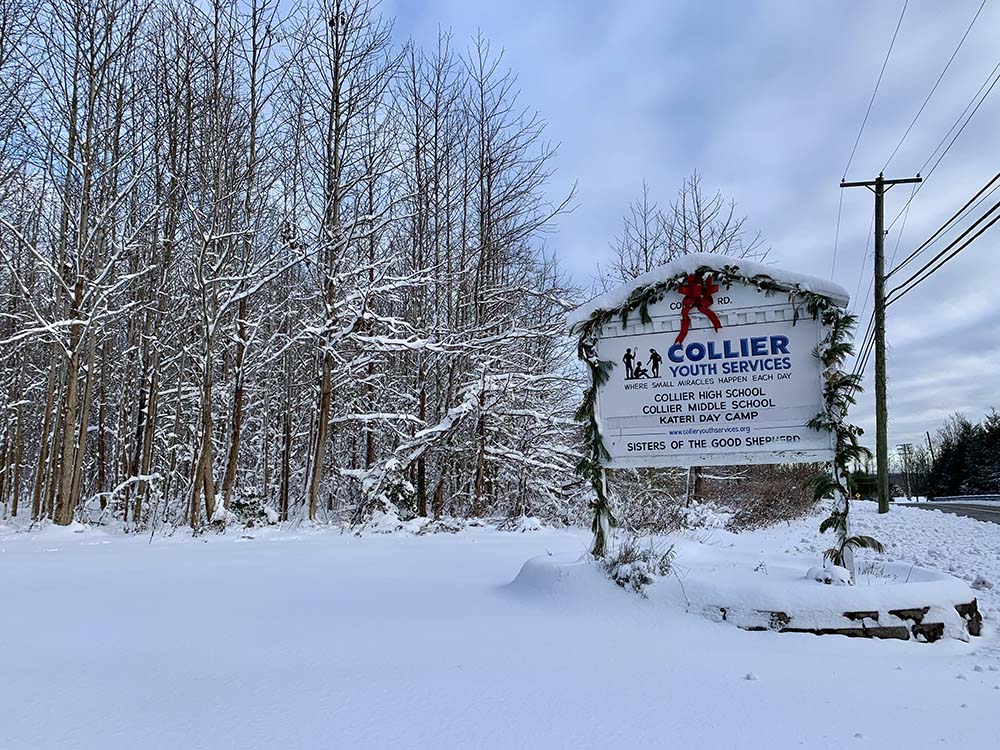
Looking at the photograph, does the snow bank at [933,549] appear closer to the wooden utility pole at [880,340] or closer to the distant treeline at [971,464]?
the wooden utility pole at [880,340]

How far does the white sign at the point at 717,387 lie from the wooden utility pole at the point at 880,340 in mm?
15531

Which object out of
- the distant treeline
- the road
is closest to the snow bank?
the road

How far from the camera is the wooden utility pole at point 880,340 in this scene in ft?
62.0

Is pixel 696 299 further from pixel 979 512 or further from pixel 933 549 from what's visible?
pixel 979 512

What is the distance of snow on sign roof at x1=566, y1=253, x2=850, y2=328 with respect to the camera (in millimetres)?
5227

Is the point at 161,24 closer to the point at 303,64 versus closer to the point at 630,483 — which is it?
the point at 303,64

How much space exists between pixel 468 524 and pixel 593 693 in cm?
977

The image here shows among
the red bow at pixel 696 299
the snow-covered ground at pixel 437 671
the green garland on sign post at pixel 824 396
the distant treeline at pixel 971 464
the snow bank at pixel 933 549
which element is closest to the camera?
the snow-covered ground at pixel 437 671

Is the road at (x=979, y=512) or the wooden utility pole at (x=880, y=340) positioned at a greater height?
the wooden utility pole at (x=880, y=340)

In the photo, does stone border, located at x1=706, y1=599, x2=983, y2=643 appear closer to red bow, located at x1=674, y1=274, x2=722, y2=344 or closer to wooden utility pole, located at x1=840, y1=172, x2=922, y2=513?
red bow, located at x1=674, y1=274, x2=722, y2=344


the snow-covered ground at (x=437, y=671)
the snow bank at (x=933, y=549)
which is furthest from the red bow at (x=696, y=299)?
the snow bank at (x=933, y=549)

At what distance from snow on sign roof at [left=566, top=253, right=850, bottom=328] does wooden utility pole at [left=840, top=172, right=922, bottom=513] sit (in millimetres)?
15679

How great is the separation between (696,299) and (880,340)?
16.7 m

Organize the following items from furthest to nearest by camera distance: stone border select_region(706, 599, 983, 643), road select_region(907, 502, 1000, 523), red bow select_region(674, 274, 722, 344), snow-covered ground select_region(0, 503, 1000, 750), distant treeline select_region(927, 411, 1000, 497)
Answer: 1. distant treeline select_region(927, 411, 1000, 497)
2. road select_region(907, 502, 1000, 523)
3. red bow select_region(674, 274, 722, 344)
4. stone border select_region(706, 599, 983, 643)
5. snow-covered ground select_region(0, 503, 1000, 750)
